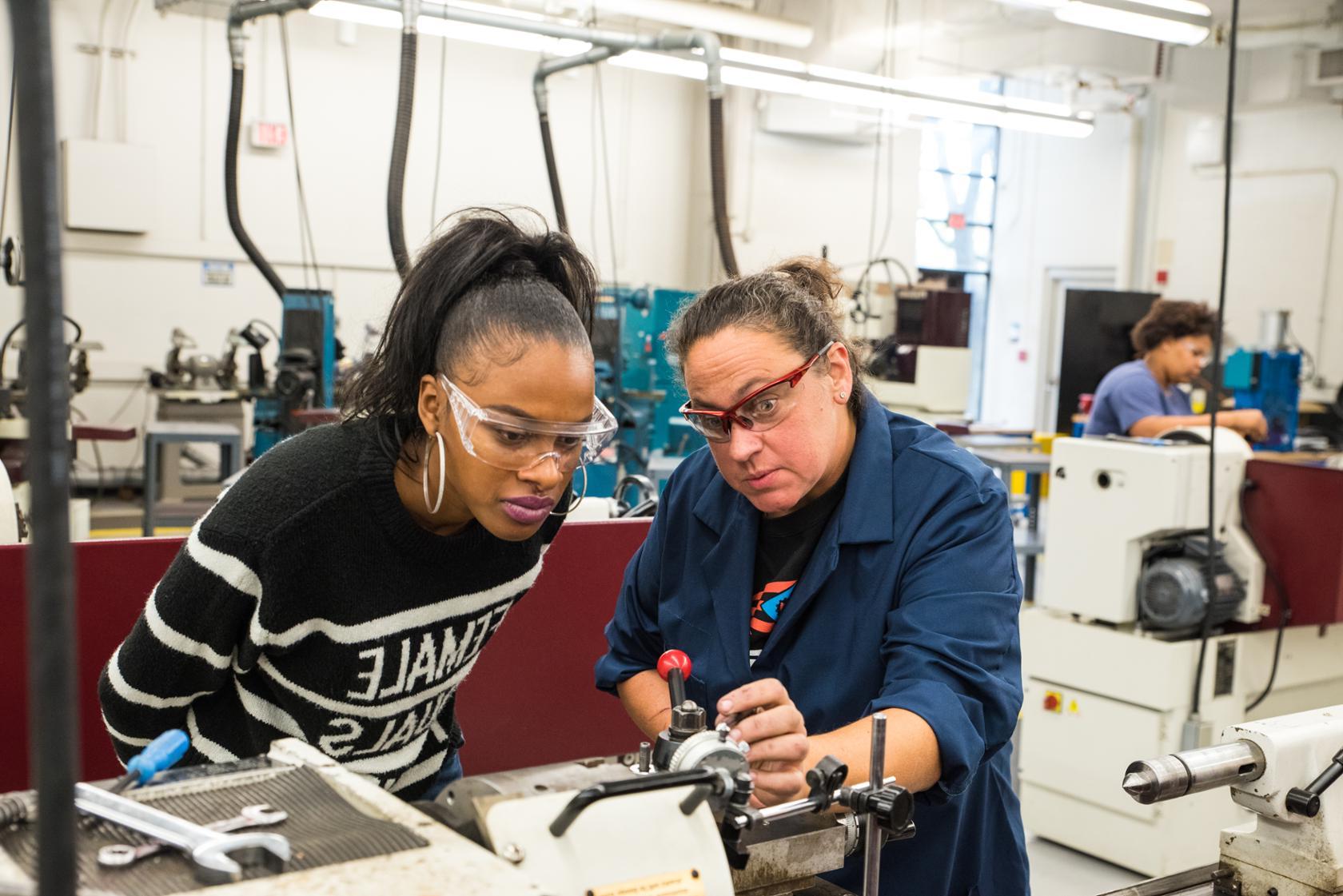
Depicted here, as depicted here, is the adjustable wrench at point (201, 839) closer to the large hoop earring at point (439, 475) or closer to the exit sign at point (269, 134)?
Result: the large hoop earring at point (439, 475)

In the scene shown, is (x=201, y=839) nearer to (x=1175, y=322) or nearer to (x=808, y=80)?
(x=1175, y=322)

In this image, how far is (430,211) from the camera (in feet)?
24.3

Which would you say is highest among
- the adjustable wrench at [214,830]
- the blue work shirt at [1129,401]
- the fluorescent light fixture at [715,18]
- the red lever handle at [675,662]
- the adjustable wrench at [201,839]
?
the fluorescent light fixture at [715,18]

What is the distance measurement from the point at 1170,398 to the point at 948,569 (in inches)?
121

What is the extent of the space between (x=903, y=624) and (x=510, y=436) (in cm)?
43

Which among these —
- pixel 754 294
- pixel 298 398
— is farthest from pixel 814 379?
pixel 298 398

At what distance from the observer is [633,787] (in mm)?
734

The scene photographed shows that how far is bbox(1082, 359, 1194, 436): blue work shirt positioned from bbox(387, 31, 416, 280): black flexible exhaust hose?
230 centimetres

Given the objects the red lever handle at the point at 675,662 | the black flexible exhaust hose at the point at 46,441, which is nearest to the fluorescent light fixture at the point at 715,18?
the red lever handle at the point at 675,662

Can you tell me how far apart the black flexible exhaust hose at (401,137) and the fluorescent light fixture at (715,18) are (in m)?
2.73

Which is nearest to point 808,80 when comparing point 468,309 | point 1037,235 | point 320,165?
point 320,165

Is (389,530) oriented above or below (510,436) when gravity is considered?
below

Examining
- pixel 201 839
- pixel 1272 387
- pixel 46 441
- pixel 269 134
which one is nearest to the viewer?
pixel 46 441

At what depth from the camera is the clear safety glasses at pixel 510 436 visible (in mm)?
1037
